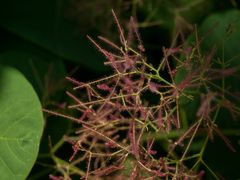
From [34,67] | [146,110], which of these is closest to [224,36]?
[146,110]

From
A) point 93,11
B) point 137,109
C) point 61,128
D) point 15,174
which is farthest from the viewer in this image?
point 93,11

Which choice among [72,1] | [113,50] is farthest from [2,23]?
[113,50]

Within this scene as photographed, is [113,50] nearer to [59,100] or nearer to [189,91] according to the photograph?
[59,100]

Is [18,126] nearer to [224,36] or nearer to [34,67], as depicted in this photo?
[34,67]

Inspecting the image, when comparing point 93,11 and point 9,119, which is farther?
point 93,11

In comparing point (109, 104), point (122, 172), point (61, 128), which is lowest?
point (61, 128)

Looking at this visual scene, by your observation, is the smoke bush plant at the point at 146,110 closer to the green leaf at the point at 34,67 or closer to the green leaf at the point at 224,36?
the green leaf at the point at 224,36
